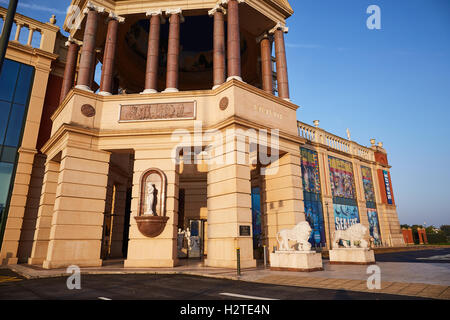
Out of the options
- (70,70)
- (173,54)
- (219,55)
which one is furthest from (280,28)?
(70,70)

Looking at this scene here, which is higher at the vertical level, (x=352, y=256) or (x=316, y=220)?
(x=316, y=220)

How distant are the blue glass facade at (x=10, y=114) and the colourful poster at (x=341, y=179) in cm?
3015

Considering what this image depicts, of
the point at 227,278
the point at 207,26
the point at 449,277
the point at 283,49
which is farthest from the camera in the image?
the point at 207,26

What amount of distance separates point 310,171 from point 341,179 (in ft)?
19.4

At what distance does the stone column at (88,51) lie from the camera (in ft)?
58.7

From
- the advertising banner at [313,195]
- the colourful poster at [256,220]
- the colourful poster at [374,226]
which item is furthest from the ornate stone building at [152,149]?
the colourful poster at [374,226]

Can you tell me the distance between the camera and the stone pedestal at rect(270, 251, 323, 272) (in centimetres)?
1234

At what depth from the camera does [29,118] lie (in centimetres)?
2158

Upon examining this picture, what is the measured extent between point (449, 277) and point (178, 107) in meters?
15.1

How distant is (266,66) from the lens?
71.1 feet

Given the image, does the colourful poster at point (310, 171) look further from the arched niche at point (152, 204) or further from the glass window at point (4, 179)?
the glass window at point (4, 179)

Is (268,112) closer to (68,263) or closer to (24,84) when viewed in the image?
(68,263)
